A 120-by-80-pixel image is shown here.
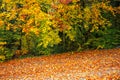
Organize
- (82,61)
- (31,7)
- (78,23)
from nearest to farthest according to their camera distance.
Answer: (82,61), (31,7), (78,23)

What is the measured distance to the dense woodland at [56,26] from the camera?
25562mm

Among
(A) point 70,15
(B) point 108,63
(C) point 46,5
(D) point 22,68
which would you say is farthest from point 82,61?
(C) point 46,5

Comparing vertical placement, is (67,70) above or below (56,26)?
below

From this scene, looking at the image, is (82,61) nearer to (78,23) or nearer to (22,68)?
(22,68)

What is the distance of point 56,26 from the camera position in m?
26.0

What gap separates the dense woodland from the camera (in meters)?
25.6

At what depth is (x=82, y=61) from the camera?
21.1m

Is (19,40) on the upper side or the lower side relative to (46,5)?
lower

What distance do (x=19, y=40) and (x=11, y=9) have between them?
3350mm

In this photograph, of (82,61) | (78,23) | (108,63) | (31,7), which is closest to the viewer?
(108,63)

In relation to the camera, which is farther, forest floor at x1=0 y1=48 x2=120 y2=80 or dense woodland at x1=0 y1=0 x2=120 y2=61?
dense woodland at x1=0 y1=0 x2=120 y2=61

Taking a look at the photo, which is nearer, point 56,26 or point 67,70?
point 67,70

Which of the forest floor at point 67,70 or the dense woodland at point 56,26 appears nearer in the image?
the forest floor at point 67,70

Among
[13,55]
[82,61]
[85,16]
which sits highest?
[85,16]
